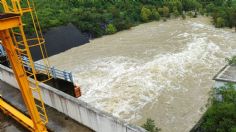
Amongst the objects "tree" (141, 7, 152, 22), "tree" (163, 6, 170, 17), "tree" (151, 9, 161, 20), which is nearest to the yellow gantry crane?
"tree" (141, 7, 152, 22)

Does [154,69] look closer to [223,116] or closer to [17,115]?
[223,116]

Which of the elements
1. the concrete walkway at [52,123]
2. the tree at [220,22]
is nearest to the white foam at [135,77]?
the tree at [220,22]

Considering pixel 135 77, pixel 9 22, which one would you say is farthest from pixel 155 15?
pixel 9 22

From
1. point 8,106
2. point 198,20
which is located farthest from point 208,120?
point 198,20

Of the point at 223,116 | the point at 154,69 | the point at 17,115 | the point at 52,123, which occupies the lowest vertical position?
the point at 154,69

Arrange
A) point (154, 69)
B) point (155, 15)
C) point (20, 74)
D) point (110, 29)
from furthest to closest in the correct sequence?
1. point (155, 15)
2. point (110, 29)
3. point (154, 69)
4. point (20, 74)

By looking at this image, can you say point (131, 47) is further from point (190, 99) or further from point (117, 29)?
point (190, 99)
